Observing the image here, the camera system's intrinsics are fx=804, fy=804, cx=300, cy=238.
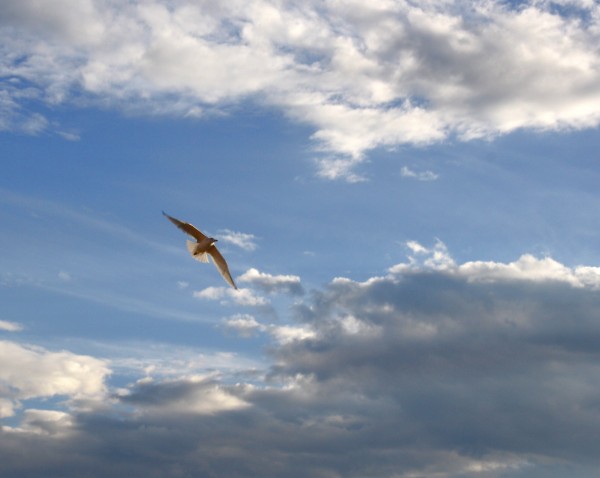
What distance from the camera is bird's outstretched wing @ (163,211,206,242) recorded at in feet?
472

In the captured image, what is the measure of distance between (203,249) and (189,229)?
15.3 ft

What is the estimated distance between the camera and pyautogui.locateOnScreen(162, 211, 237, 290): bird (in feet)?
478

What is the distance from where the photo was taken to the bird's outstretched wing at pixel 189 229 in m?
144

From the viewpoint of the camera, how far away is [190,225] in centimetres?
14450

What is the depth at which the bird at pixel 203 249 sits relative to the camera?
14575 centimetres

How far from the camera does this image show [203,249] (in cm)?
14775

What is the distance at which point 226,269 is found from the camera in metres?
149

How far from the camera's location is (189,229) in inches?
5748

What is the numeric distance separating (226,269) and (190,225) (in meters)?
11.2
